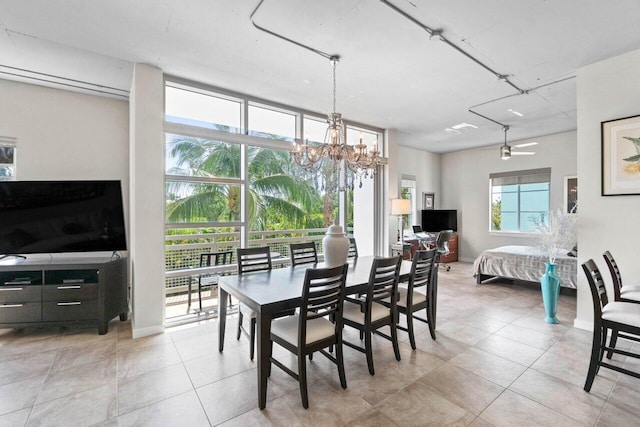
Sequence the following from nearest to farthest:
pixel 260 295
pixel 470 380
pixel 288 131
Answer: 1. pixel 260 295
2. pixel 470 380
3. pixel 288 131

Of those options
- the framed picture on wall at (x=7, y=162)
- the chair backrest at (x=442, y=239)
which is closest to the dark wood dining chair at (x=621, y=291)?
the chair backrest at (x=442, y=239)

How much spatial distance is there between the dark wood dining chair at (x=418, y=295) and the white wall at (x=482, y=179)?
4861 mm

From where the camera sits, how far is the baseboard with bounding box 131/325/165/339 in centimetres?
331

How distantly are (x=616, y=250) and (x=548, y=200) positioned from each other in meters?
3.81

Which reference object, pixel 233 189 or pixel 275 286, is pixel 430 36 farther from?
pixel 233 189

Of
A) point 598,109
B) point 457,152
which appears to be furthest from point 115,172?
→ point 457,152

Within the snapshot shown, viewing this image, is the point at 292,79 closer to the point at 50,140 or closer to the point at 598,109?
the point at 50,140

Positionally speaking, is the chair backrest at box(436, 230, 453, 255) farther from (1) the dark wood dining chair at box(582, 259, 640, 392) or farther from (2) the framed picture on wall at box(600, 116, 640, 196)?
(1) the dark wood dining chair at box(582, 259, 640, 392)

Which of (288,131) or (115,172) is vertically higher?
(288,131)

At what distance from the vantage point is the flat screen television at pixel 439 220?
25.9ft

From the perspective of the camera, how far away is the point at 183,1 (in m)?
2.30

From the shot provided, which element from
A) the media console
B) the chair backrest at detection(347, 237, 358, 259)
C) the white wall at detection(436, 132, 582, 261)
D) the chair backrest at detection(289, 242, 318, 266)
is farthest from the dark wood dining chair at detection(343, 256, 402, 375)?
the white wall at detection(436, 132, 582, 261)

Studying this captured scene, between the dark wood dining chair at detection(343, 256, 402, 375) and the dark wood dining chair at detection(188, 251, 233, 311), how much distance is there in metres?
1.97

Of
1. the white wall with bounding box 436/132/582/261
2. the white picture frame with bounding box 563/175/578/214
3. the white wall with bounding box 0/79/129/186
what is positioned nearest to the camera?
the white wall with bounding box 0/79/129/186
